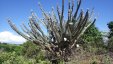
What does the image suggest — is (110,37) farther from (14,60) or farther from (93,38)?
(14,60)

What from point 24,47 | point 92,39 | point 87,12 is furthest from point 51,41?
point 92,39

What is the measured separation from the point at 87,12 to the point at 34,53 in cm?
840

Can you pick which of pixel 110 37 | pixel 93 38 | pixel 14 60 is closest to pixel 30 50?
pixel 93 38

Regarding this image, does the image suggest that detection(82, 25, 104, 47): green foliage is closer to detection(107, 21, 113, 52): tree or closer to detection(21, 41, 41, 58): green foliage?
detection(107, 21, 113, 52): tree

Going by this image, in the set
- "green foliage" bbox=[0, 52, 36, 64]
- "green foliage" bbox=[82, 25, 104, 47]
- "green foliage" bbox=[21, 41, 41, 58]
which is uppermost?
"green foliage" bbox=[82, 25, 104, 47]

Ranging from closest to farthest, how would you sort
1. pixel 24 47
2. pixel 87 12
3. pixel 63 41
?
1. pixel 87 12
2. pixel 63 41
3. pixel 24 47

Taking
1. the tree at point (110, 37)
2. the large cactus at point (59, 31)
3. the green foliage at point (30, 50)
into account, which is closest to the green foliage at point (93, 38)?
the tree at point (110, 37)

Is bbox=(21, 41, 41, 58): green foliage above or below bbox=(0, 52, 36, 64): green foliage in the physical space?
above

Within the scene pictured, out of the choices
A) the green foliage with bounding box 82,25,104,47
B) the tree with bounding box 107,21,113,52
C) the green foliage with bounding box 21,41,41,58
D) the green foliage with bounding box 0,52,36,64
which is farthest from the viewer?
the tree with bounding box 107,21,113,52

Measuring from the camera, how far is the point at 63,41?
12.4 meters

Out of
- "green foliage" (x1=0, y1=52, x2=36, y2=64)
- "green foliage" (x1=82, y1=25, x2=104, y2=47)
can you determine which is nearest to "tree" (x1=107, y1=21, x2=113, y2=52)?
"green foliage" (x1=82, y1=25, x2=104, y2=47)

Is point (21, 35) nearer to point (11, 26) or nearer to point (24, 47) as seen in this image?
point (11, 26)

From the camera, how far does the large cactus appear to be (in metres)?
11.9

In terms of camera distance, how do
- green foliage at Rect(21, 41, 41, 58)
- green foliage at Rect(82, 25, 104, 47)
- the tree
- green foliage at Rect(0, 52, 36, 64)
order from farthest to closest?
the tree, green foliage at Rect(82, 25, 104, 47), green foliage at Rect(21, 41, 41, 58), green foliage at Rect(0, 52, 36, 64)
